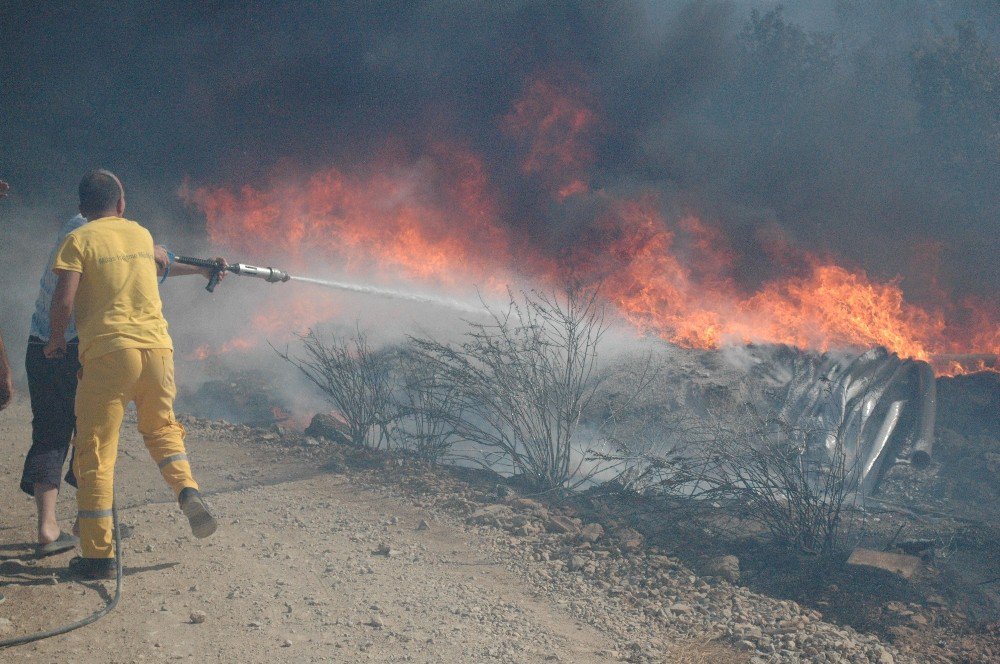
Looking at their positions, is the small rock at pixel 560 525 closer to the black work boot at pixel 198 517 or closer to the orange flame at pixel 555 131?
the black work boot at pixel 198 517

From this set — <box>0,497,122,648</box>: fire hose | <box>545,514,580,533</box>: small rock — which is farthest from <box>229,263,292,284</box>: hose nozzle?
<box>545,514,580,533</box>: small rock

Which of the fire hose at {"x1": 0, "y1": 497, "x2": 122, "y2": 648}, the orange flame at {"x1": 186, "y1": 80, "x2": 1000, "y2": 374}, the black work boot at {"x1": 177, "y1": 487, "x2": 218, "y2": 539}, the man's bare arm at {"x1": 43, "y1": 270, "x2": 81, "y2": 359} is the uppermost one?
the orange flame at {"x1": 186, "y1": 80, "x2": 1000, "y2": 374}

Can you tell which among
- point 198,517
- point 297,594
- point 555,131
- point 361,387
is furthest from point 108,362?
point 555,131

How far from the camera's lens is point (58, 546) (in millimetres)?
3711

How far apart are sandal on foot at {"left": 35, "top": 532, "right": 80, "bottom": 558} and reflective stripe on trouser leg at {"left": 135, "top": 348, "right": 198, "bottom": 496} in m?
0.67

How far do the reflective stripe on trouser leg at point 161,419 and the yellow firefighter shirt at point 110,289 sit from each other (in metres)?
0.12

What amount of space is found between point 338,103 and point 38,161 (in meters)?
5.95

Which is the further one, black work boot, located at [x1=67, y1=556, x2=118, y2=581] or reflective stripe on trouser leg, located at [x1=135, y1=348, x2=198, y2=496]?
reflective stripe on trouser leg, located at [x1=135, y1=348, x2=198, y2=496]

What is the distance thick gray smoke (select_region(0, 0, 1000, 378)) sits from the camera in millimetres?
14023

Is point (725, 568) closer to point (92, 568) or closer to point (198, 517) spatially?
point (198, 517)

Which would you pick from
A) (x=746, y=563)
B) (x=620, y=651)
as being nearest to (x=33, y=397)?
(x=620, y=651)

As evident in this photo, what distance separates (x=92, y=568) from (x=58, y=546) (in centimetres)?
46

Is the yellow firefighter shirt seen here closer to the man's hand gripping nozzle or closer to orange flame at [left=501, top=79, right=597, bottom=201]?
the man's hand gripping nozzle

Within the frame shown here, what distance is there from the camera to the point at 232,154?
14.8 meters
